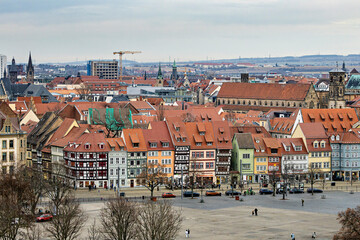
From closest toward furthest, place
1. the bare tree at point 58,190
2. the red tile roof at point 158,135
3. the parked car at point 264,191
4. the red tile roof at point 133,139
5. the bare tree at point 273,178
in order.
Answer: the bare tree at point 58,190 → the bare tree at point 273,178 → the parked car at point 264,191 → the red tile roof at point 133,139 → the red tile roof at point 158,135

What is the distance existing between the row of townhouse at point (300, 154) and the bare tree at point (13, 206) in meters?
52.6

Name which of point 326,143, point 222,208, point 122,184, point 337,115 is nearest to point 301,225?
point 222,208

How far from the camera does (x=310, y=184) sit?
5866 inches

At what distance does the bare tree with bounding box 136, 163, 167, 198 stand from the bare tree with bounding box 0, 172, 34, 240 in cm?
2951

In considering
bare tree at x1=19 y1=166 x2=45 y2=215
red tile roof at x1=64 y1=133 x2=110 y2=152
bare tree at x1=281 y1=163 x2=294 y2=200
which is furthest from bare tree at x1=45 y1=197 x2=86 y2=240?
bare tree at x1=281 y1=163 x2=294 y2=200

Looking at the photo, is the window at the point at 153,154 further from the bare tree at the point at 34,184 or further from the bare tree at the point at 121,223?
the bare tree at the point at 121,223

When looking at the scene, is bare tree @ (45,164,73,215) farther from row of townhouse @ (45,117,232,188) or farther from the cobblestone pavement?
the cobblestone pavement

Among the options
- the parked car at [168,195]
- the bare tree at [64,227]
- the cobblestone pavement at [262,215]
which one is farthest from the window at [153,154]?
the bare tree at [64,227]

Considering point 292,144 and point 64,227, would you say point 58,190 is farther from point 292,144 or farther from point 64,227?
point 292,144

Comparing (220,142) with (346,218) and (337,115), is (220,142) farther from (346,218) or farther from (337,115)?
(346,218)

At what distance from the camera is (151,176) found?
435ft

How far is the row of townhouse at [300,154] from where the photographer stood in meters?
150

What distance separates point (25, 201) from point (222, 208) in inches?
1152

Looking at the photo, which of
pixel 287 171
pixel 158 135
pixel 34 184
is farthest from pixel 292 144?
pixel 34 184
